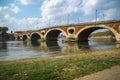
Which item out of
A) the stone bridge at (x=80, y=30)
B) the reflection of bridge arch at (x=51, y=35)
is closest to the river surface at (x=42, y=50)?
the stone bridge at (x=80, y=30)

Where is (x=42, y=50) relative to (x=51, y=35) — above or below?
below

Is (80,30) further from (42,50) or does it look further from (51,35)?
(51,35)

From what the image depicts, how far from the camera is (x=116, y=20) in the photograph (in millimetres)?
56219

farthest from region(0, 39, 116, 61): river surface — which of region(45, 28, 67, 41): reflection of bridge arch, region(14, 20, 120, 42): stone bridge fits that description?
region(45, 28, 67, 41): reflection of bridge arch

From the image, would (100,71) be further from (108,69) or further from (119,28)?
(119,28)

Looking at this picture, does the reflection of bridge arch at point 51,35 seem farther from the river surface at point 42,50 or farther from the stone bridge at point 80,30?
the river surface at point 42,50

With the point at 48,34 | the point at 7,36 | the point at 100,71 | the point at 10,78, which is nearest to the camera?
the point at 10,78

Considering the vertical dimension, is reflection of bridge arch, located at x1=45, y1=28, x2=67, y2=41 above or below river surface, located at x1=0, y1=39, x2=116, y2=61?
above

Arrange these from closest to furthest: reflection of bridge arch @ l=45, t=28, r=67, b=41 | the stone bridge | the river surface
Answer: the river surface
the stone bridge
reflection of bridge arch @ l=45, t=28, r=67, b=41

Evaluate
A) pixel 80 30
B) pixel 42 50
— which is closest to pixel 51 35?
pixel 80 30

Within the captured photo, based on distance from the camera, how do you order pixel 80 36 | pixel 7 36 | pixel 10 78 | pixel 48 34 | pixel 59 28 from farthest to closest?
pixel 7 36 < pixel 48 34 < pixel 59 28 < pixel 80 36 < pixel 10 78

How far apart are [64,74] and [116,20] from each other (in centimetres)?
4952

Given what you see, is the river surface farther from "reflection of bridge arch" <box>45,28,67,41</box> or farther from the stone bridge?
"reflection of bridge arch" <box>45,28,67,41</box>

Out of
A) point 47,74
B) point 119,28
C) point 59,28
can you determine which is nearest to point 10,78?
point 47,74
